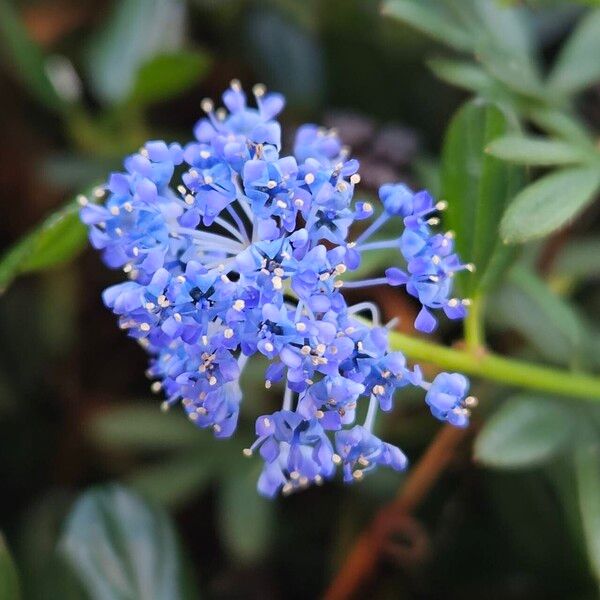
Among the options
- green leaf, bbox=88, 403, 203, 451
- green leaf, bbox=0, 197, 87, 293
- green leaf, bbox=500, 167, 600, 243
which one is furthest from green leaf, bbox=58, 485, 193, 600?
green leaf, bbox=500, 167, 600, 243

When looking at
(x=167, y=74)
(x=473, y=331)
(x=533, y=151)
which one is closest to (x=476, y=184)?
(x=533, y=151)

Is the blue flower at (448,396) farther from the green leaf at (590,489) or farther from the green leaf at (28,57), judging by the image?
the green leaf at (28,57)

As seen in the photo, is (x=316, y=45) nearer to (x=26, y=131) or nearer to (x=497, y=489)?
(x=26, y=131)

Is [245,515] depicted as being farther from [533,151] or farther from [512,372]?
[533,151]

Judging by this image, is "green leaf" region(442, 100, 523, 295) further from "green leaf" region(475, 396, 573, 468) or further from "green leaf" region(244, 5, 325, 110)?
"green leaf" region(244, 5, 325, 110)

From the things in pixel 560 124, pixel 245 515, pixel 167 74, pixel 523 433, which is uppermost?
pixel 167 74

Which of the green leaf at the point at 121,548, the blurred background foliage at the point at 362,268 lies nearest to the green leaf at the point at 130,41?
the blurred background foliage at the point at 362,268
